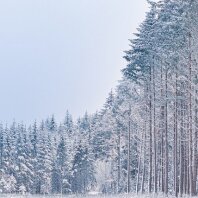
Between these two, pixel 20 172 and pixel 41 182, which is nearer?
pixel 20 172

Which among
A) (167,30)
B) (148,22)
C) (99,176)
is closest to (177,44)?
(167,30)

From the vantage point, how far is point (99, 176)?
12512 cm

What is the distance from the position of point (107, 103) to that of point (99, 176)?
3827 cm

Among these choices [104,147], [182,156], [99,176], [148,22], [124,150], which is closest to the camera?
[182,156]

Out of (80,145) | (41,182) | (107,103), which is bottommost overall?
(41,182)

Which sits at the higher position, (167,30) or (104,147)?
(167,30)

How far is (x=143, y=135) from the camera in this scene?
59062mm

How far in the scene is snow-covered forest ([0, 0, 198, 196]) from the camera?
35.3 metres

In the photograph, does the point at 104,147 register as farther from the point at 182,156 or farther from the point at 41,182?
the point at 182,156

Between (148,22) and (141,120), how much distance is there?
19.5 m

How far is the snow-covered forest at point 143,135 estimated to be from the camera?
3528 centimetres

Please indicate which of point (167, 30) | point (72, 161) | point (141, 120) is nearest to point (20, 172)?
point (72, 161)

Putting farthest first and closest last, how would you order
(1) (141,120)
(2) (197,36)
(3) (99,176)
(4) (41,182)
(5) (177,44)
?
(3) (99,176), (4) (41,182), (1) (141,120), (5) (177,44), (2) (197,36)

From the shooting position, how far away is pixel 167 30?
3694cm
